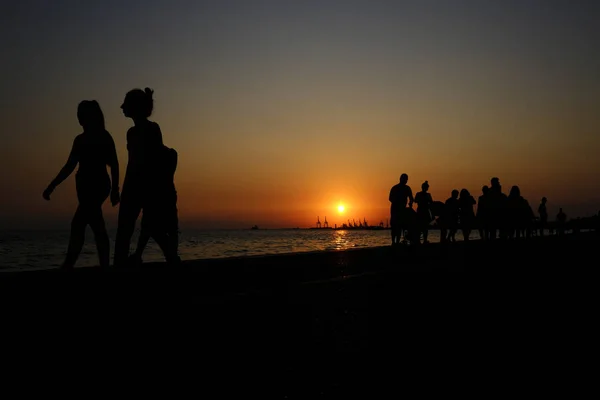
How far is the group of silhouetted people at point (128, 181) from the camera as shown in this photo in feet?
25.1

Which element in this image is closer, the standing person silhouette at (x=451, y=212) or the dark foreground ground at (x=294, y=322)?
the dark foreground ground at (x=294, y=322)

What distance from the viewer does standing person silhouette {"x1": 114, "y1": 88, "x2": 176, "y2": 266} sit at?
761 cm

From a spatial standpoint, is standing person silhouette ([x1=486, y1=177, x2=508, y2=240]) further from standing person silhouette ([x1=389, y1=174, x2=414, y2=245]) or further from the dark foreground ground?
the dark foreground ground

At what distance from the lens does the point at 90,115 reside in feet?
26.1

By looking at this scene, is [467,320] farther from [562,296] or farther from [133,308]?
[133,308]

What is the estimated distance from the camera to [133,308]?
5.36m

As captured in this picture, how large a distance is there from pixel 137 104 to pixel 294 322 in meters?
4.10

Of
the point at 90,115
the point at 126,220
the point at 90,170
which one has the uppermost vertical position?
the point at 90,115

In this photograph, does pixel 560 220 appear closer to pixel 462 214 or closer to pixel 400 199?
pixel 462 214

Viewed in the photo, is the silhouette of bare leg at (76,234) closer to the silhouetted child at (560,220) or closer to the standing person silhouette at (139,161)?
the standing person silhouette at (139,161)

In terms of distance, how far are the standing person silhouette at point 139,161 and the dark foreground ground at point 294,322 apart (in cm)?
74

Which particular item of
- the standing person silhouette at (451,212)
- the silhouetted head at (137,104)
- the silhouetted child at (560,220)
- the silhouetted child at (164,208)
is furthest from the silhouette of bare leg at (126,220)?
the silhouetted child at (560,220)

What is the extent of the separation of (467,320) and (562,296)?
2250 mm

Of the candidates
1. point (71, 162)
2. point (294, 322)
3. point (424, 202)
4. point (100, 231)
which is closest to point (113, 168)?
point (71, 162)
